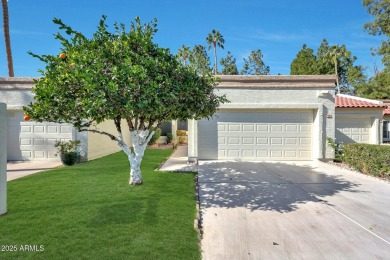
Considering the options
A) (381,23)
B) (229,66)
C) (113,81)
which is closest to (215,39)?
(229,66)

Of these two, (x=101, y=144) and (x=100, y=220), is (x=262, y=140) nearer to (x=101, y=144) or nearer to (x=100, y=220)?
(x=101, y=144)

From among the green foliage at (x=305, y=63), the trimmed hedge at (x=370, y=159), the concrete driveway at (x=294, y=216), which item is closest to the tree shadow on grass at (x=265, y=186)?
the concrete driveway at (x=294, y=216)

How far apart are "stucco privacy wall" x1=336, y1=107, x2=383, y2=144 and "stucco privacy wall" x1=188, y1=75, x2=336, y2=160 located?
1822mm

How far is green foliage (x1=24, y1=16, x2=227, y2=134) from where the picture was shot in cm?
553

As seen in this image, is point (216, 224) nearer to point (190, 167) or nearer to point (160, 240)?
point (160, 240)

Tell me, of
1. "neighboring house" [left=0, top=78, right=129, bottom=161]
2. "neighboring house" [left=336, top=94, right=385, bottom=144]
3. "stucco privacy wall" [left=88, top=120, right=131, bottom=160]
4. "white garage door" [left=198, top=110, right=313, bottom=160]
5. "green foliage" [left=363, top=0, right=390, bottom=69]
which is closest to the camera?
"neighboring house" [left=0, top=78, right=129, bottom=161]

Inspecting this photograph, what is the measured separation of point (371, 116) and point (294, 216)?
11741mm

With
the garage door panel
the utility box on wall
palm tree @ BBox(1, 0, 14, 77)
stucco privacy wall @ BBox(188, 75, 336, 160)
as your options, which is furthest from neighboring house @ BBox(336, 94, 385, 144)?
palm tree @ BBox(1, 0, 14, 77)

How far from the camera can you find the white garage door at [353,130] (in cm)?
1414

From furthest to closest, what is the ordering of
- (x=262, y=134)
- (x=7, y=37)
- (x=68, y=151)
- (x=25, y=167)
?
(x=7, y=37) < (x=262, y=134) < (x=68, y=151) < (x=25, y=167)

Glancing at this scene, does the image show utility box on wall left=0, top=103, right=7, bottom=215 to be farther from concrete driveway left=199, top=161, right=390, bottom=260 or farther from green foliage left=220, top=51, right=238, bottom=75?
green foliage left=220, top=51, right=238, bottom=75

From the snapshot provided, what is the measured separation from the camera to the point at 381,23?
2188 centimetres

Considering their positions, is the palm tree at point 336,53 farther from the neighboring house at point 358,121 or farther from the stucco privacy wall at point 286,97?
the stucco privacy wall at point 286,97

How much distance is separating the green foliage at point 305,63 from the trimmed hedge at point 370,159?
30.7 m
